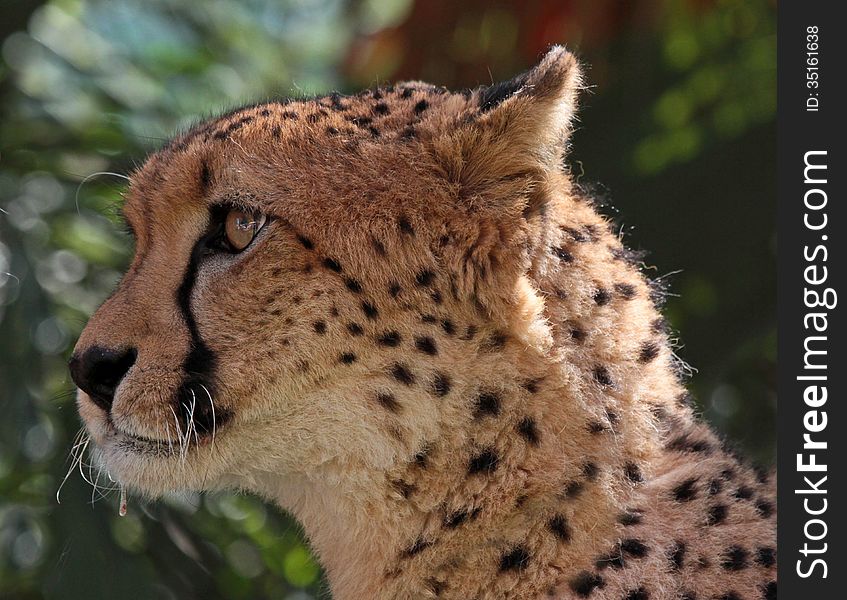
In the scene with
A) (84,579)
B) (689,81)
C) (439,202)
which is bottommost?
(84,579)

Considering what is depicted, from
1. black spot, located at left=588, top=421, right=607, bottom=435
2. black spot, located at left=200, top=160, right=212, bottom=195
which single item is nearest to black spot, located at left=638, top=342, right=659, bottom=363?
black spot, located at left=588, top=421, right=607, bottom=435

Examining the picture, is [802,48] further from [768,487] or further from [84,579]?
[84,579]

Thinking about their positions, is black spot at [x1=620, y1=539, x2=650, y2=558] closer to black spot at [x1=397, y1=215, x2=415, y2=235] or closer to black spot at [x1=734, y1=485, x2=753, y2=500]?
black spot at [x1=734, y1=485, x2=753, y2=500]

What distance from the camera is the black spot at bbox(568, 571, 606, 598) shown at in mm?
2492

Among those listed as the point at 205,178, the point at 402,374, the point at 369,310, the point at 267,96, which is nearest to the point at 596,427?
the point at 402,374

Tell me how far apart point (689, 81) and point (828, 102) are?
289cm

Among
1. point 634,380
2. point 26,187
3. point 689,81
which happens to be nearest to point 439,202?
point 634,380

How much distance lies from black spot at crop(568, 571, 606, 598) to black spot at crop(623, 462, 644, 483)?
0.79 feet

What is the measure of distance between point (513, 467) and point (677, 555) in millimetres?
372

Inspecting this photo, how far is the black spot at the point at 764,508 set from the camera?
2.69 metres

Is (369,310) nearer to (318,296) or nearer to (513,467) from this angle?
(318,296)

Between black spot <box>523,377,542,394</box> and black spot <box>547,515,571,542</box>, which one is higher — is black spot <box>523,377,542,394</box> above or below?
above

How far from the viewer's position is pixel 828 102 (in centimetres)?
275

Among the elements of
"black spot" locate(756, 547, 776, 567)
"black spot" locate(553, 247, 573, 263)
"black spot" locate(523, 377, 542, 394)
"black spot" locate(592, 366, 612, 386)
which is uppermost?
"black spot" locate(553, 247, 573, 263)
